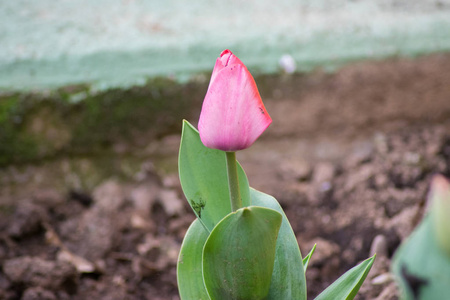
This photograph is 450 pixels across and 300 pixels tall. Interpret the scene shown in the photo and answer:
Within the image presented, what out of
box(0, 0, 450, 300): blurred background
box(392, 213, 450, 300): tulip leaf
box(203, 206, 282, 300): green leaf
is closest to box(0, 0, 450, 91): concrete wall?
box(0, 0, 450, 300): blurred background

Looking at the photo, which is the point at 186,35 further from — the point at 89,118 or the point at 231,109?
the point at 231,109

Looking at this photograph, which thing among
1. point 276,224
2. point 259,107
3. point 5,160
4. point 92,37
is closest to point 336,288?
point 276,224

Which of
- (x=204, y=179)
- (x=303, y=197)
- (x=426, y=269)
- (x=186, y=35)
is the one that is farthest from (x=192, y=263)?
(x=186, y=35)

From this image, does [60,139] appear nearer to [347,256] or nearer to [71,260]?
[71,260]

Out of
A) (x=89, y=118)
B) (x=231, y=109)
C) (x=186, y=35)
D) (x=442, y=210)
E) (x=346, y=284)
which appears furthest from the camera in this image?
(x=186, y=35)

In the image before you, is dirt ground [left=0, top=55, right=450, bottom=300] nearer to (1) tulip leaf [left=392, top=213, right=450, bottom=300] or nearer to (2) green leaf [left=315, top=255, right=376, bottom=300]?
(2) green leaf [left=315, top=255, right=376, bottom=300]

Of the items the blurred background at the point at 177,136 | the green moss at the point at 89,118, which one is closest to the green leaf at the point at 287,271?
the blurred background at the point at 177,136
